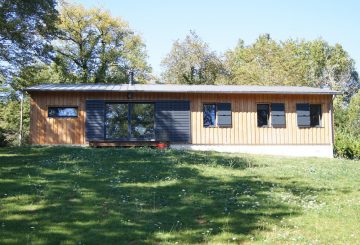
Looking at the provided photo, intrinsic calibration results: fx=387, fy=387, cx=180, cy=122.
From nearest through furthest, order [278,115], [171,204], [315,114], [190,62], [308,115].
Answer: [171,204], [278,115], [308,115], [315,114], [190,62]

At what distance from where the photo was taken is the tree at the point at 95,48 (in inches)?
1767

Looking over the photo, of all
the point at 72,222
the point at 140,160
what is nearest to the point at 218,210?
the point at 72,222

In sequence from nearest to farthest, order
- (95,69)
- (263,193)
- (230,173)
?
(263,193) → (230,173) → (95,69)

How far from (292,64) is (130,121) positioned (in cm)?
3016

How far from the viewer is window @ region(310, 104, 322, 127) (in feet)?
83.3

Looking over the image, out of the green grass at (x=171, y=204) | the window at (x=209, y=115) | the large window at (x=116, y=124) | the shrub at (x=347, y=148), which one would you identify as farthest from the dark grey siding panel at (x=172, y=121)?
the shrub at (x=347, y=148)

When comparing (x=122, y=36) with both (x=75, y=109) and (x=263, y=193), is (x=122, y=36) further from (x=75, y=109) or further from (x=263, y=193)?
(x=263, y=193)

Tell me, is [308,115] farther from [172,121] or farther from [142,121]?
[142,121]

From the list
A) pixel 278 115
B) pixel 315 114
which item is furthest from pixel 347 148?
pixel 278 115

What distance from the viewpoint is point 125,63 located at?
4769 centimetres

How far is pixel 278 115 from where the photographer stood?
977 inches

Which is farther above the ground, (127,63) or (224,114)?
(127,63)

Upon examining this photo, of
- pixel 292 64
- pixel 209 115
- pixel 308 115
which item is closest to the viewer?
pixel 209 115

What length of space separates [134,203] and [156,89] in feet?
49.6
